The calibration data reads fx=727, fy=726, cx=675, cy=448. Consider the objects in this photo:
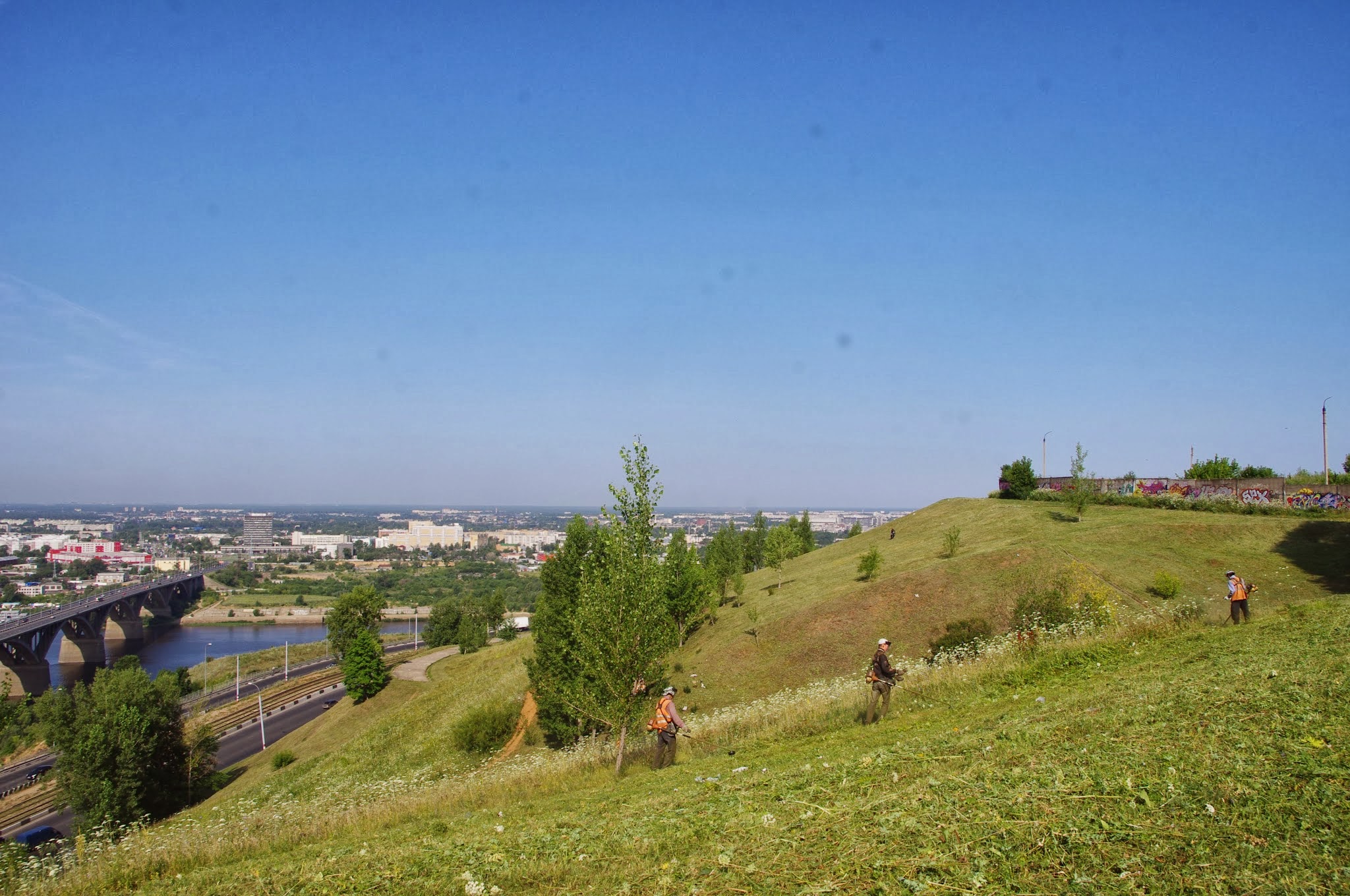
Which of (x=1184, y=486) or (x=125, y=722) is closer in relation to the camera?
(x=125, y=722)

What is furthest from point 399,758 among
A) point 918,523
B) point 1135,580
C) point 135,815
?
point 918,523

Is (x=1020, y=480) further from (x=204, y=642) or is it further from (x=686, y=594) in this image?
(x=204, y=642)

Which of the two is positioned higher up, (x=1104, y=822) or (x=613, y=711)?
(x=1104, y=822)

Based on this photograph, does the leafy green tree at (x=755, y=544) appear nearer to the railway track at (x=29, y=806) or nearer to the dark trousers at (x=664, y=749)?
the railway track at (x=29, y=806)

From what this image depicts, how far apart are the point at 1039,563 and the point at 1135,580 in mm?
3761

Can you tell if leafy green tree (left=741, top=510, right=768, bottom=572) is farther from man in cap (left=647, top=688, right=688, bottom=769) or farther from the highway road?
man in cap (left=647, top=688, right=688, bottom=769)

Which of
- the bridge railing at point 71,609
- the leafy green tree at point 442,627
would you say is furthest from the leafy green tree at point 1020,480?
the bridge railing at point 71,609

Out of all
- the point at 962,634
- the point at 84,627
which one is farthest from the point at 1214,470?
the point at 84,627

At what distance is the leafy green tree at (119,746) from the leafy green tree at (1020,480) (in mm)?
57982

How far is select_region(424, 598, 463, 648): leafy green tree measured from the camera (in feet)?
320

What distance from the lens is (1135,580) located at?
2906 centimetres

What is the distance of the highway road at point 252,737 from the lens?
133 feet

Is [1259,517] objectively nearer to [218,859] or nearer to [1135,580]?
[1135,580]

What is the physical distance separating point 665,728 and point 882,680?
442cm
